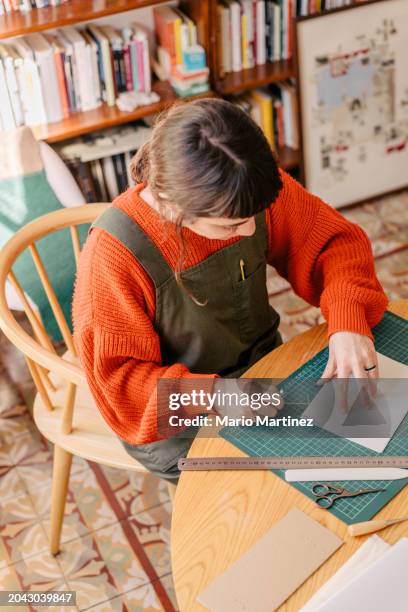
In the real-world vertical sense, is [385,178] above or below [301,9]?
below

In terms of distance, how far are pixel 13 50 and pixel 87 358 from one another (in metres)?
1.60

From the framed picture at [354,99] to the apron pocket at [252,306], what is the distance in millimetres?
1554

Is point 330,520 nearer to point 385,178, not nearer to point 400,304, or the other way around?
point 400,304

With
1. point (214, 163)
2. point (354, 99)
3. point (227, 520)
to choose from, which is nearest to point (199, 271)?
point (214, 163)

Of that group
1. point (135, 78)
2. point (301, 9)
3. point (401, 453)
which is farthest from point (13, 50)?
point (401, 453)

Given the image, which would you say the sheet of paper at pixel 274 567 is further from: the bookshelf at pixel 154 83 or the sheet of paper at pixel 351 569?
the bookshelf at pixel 154 83

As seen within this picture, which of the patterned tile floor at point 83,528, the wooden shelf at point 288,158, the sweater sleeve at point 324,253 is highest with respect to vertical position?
the sweater sleeve at point 324,253

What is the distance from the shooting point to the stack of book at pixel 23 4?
2.41 meters

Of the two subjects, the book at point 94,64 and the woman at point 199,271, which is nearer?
the woman at point 199,271

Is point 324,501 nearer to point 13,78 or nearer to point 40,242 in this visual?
point 40,242

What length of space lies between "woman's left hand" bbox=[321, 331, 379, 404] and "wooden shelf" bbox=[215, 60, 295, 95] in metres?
1.65

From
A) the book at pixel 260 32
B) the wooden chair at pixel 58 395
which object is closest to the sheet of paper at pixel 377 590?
the wooden chair at pixel 58 395

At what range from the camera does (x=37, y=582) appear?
1.97 meters

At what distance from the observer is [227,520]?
3.83 feet
